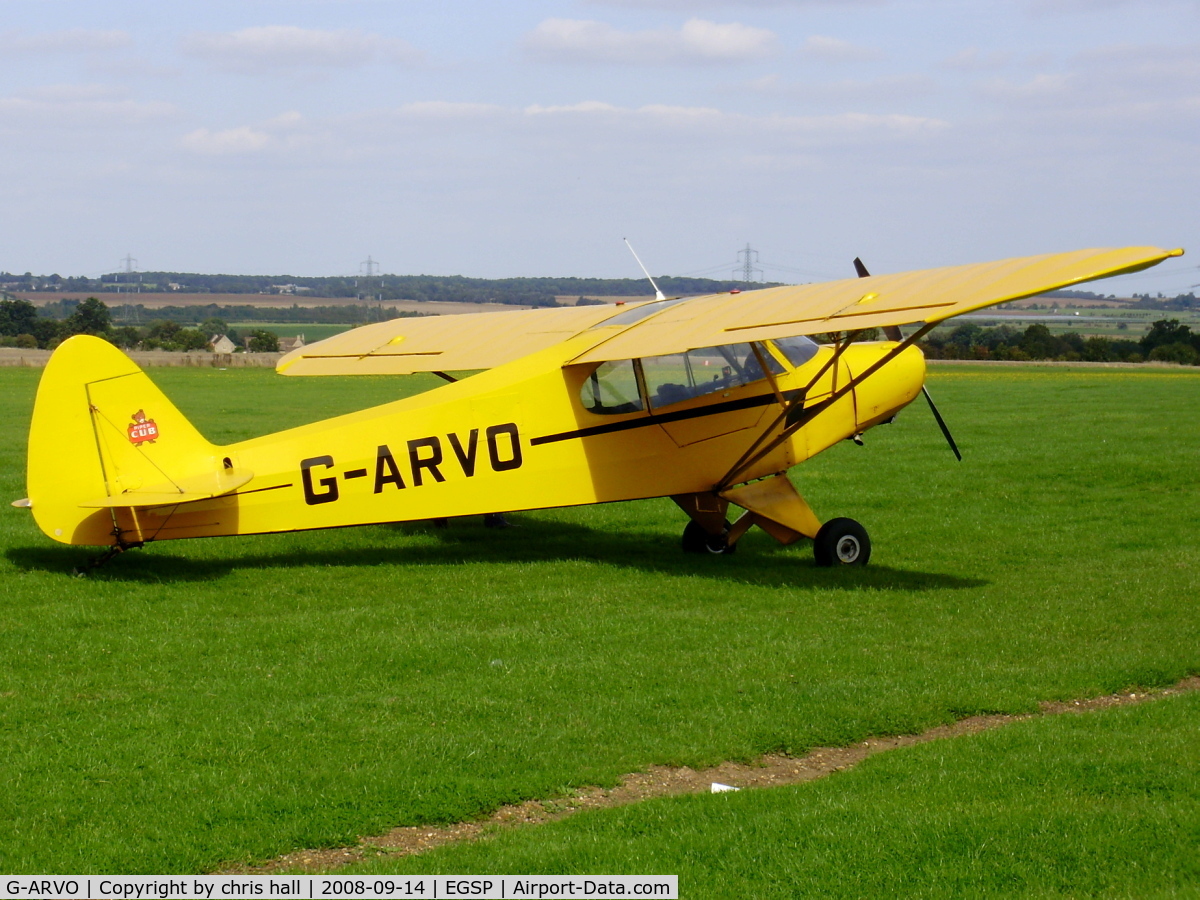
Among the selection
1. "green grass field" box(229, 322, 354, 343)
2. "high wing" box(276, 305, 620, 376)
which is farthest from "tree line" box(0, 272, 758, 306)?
"high wing" box(276, 305, 620, 376)

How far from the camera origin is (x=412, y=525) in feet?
41.6

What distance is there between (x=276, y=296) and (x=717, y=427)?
16079 centimetres

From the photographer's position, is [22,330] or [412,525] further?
[22,330]

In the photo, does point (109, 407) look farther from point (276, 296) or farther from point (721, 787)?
point (276, 296)

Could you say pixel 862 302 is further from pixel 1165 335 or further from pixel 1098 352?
pixel 1165 335

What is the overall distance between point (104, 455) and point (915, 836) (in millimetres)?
6696

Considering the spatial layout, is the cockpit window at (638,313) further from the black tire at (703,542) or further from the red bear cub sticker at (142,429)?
the red bear cub sticker at (142,429)

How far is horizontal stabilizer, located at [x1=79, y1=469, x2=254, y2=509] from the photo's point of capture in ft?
28.5

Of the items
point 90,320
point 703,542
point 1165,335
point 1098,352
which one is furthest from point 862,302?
point 90,320

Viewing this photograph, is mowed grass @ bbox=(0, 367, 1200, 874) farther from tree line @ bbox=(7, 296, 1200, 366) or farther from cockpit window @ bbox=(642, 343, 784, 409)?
tree line @ bbox=(7, 296, 1200, 366)

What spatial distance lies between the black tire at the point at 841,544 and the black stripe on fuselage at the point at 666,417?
124cm

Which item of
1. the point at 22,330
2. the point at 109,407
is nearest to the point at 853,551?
the point at 109,407

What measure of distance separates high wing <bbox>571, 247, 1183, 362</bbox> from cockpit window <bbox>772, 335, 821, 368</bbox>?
0.55 metres

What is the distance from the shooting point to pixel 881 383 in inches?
447
